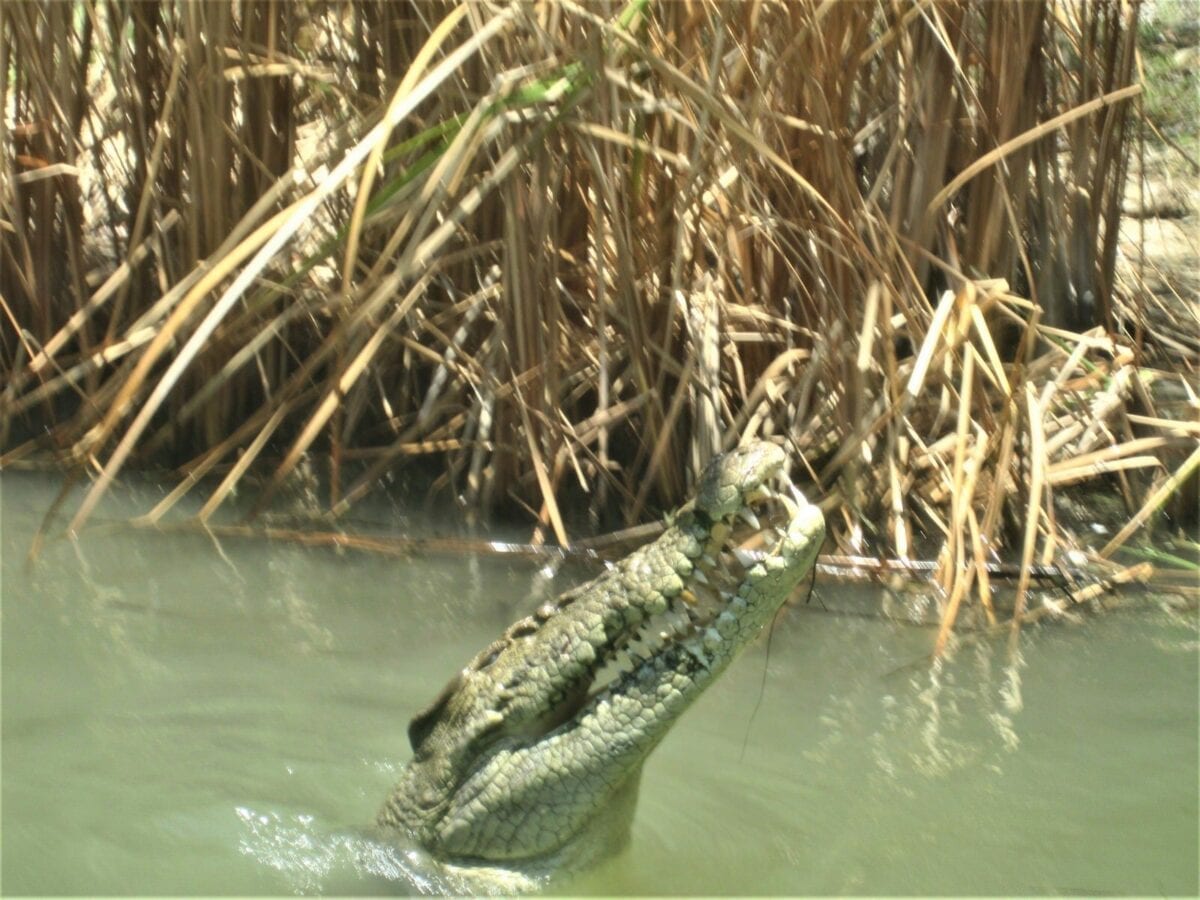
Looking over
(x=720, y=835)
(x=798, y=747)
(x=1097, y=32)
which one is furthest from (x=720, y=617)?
(x=1097, y=32)

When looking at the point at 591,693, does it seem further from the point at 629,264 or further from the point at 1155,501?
the point at 1155,501

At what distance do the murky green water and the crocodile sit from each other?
0.42 ft

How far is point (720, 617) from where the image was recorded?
1.91 m

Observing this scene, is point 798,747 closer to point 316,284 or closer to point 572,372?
point 572,372

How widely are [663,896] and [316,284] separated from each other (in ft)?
8.33

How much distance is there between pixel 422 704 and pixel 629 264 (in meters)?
1.32

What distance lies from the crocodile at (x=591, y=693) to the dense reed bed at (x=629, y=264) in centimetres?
139

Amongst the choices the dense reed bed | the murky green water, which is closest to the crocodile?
the murky green water

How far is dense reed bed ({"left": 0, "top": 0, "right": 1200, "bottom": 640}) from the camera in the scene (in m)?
3.58

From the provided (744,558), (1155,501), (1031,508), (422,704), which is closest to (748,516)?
(744,558)

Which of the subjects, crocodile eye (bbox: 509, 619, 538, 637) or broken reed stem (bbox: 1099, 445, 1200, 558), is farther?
broken reed stem (bbox: 1099, 445, 1200, 558)

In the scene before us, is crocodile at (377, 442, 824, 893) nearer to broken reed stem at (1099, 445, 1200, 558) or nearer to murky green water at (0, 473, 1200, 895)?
murky green water at (0, 473, 1200, 895)

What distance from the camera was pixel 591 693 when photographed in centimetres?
212

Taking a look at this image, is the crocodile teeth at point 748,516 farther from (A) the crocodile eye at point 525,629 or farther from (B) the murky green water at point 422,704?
(B) the murky green water at point 422,704
